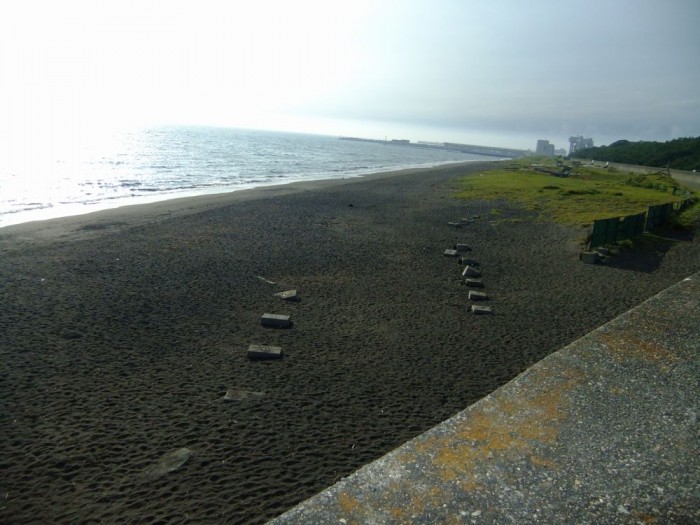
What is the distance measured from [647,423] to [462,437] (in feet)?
6.23

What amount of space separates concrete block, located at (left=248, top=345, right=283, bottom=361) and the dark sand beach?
171mm

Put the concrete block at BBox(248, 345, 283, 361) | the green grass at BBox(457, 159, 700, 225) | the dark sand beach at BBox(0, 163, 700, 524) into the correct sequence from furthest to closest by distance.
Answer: the green grass at BBox(457, 159, 700, 225) < the concrete block at BBox(248, 345, 283, 361) < the dark sand beach at BBox(0, 163, 700, 524)

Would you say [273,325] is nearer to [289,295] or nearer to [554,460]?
[289,295]

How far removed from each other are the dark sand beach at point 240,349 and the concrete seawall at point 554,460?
2085 millimetres

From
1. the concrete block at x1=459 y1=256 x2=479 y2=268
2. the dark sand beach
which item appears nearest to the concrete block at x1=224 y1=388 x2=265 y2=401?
the dark sand beach

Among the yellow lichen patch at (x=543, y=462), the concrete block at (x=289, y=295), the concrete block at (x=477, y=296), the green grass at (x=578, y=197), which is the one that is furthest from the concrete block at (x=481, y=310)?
the green grass at (x=578, y=197)

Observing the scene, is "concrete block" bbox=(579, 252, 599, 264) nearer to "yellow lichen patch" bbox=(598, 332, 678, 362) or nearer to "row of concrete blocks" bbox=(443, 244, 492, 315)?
"row of concrete blocks" bbox=(443, 244, 492, 315)

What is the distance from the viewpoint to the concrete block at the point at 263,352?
893cm

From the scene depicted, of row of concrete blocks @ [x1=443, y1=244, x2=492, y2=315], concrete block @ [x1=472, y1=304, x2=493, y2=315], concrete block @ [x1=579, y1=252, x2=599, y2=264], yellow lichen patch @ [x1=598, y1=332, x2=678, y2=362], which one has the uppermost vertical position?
yellow lichen patch @ [x1=598, y1=332, x2=678, y2=362]

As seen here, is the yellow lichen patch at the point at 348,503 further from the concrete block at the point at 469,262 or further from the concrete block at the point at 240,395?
the concrete block at the point at 469,262

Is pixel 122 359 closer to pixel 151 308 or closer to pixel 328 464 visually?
pixel 151 308

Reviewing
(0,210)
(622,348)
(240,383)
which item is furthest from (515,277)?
(0,210)

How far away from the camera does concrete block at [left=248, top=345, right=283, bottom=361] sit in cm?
893

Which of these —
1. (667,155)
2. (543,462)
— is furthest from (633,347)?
(667,155)
